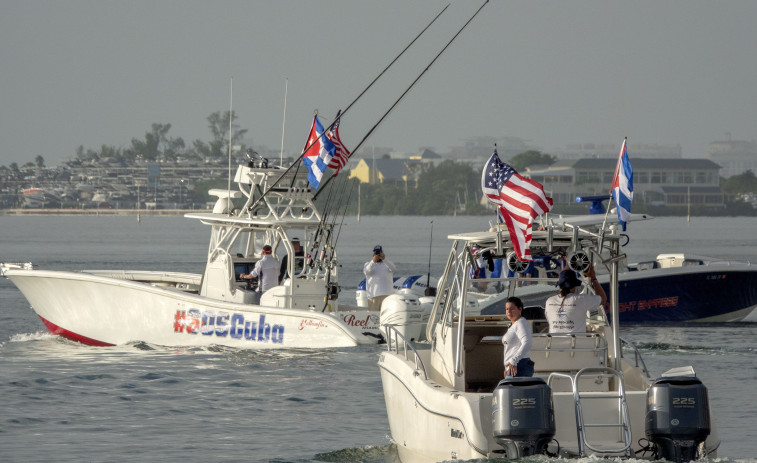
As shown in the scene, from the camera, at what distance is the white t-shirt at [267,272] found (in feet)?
71.1

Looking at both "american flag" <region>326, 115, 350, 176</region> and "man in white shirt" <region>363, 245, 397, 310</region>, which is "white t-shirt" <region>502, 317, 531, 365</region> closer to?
"american flag" <region>326, 115, 350, 176</region>

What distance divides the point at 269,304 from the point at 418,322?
278 centimetres

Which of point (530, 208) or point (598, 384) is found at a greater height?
point (530, 208)

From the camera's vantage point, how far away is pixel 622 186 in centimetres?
1905

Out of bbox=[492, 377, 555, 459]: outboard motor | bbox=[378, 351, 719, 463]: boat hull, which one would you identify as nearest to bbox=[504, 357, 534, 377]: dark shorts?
bbox=[378, 351, 719, 463]: boat hull

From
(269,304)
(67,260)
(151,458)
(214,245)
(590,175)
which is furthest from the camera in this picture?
(590,175)

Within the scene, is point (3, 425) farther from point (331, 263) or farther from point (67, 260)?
point (67, 260)

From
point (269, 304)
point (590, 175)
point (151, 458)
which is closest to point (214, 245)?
point (269, 304)

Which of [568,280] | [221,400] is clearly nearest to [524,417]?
[568,280]

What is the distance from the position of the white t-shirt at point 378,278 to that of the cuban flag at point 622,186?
204 inches

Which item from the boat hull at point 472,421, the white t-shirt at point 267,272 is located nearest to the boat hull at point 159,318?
the white t-shirt at point 267,272

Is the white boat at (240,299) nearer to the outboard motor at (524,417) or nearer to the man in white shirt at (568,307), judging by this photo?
the man in white shirt at (568,307)

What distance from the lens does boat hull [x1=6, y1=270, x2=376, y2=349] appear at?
2041cm

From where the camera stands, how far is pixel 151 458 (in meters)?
13.7
